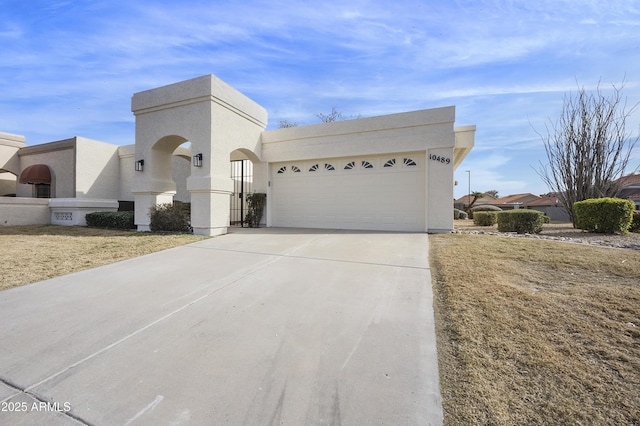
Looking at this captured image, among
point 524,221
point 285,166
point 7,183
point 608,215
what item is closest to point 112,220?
point 285,166

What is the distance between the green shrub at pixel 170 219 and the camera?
9791mm

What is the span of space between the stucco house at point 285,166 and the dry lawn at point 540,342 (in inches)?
→ 211

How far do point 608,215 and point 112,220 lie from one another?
17418 mm

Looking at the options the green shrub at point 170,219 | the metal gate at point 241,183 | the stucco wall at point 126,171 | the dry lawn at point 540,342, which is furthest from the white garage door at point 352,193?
the stucco wall at point 126,171

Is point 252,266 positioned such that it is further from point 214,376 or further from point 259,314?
point 214,376

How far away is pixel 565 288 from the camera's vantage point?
12.8 ft

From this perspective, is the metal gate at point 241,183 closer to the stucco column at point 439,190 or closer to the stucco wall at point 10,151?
the stucco column at point 439,190

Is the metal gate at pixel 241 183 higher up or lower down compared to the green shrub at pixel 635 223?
higher up

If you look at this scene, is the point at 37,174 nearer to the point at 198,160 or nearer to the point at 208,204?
the point at 198,160

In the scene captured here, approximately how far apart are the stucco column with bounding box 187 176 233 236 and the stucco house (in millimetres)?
33

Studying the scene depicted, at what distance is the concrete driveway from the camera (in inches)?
78.7

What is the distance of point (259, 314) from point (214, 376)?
1.10 metres

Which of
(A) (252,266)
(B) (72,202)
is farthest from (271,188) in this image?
(B) (72,202)

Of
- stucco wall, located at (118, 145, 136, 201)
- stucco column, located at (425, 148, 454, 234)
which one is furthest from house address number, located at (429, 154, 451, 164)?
stucco wall, located at (118, 145, 136, 201)
